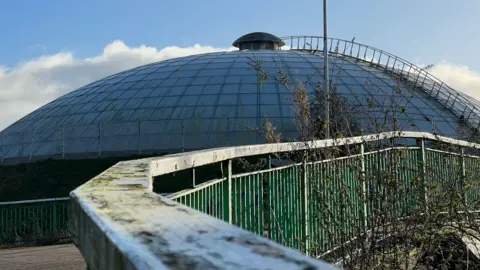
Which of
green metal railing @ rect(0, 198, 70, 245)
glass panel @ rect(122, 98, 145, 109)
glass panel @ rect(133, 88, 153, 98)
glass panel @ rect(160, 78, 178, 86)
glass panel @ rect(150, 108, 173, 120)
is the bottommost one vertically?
green metal railing @ rect(0, 198, 70, 245)

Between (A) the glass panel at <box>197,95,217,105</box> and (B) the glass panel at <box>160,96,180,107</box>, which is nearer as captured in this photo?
(A) the glass panel at <box>197,95,217,105</box>

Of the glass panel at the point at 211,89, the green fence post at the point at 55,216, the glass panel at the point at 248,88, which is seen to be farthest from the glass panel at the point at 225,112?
the green fence post at the point at 55,216

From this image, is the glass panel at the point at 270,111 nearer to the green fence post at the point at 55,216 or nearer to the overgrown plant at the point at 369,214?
the green fence post at the point at 55,216

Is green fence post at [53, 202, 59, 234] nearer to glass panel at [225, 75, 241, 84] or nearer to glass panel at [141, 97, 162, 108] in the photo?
glass panel at [141, 97, 162, 108]

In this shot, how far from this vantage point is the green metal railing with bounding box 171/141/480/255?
14.9 feet

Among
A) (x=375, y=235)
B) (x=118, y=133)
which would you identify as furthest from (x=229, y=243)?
(x=118, y=133)

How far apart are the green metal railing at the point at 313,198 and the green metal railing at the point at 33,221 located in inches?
390

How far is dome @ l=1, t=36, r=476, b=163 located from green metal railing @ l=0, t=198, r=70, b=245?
498 inches

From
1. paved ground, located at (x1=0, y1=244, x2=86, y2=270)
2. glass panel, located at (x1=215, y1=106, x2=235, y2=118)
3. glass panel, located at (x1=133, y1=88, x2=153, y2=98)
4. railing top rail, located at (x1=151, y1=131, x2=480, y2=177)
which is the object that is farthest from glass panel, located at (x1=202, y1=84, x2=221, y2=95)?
railing top rail, located at (x1=151, y1=131, x2=480, y2=177)

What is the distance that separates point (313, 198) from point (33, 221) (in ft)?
36.0

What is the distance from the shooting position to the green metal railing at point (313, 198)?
454cm

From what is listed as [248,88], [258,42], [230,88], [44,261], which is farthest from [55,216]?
[258,42]

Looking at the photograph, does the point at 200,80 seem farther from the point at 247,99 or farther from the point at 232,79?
the point at 247,99

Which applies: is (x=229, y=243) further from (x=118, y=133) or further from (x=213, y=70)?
(x=213, y=70)
